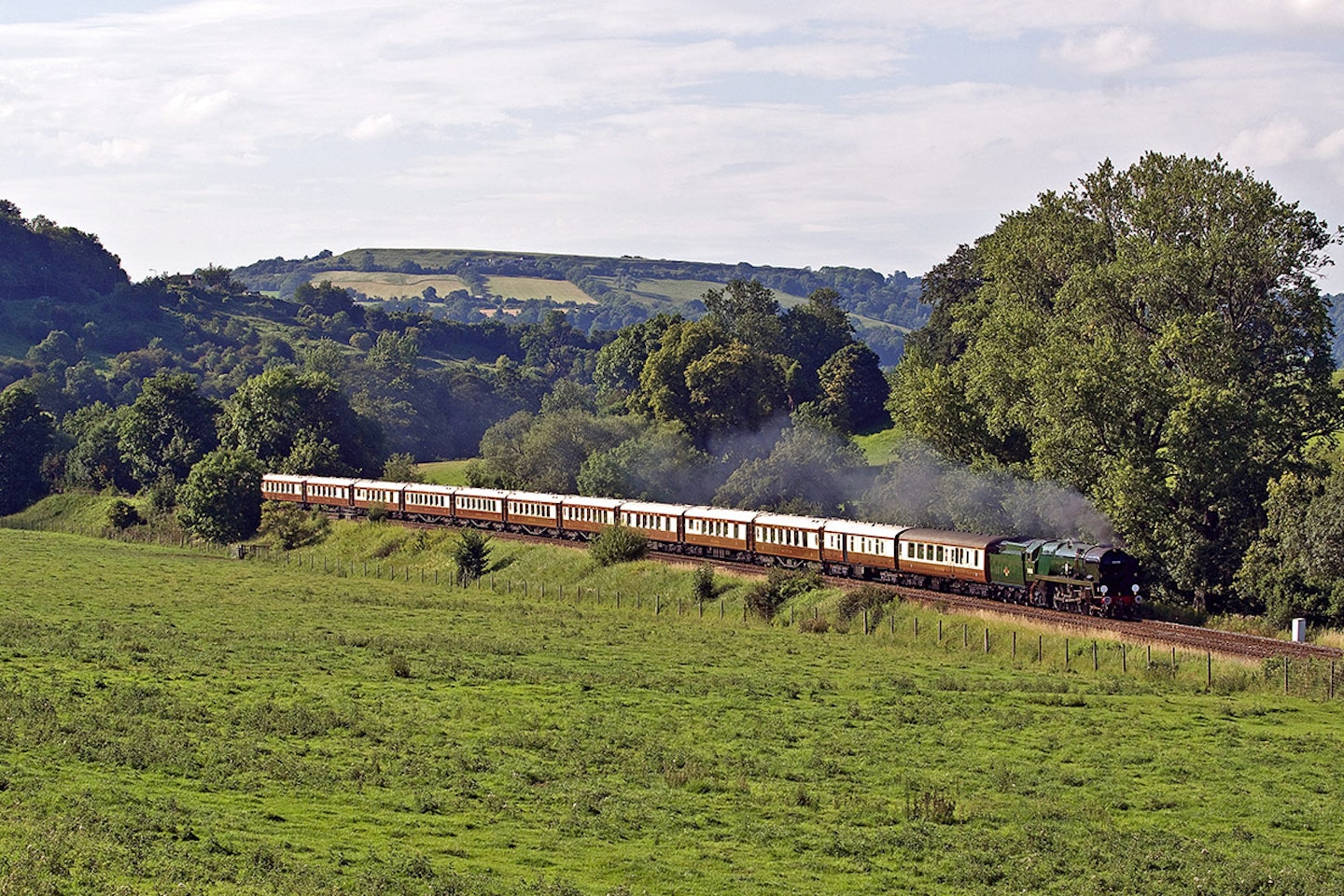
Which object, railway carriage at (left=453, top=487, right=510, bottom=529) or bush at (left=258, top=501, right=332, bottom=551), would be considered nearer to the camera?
railway carriage at (left=453, top=487, right=510, bottom=529)

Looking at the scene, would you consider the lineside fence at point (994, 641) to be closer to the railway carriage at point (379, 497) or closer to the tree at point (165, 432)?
the railway carriage at point (379, 497)

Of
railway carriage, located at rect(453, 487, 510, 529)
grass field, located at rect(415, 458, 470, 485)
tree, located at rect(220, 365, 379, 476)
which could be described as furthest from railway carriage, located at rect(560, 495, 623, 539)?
tree, located at rect(220, 365, 379, 476)

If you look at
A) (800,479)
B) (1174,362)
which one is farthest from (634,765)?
(800,479)

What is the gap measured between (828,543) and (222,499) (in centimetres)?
5309

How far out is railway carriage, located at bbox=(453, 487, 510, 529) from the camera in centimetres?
8644

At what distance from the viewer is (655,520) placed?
74.0 m

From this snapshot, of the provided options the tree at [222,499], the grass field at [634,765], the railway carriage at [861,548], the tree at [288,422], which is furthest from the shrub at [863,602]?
the tree at [288,422]

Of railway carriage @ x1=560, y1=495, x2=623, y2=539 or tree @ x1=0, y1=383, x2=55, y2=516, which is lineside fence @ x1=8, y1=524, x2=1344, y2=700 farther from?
tree @ x1=0, y1=383, x2=55, y2=516

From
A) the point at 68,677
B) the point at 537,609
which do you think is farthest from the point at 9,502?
the point at 68,677

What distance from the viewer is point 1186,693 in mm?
40375

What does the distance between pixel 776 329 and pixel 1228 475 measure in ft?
326

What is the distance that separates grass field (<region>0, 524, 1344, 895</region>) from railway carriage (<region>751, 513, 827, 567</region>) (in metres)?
12.2

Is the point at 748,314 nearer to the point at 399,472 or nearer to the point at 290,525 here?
the point at 399,472

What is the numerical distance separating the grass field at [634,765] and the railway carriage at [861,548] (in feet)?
25.2
